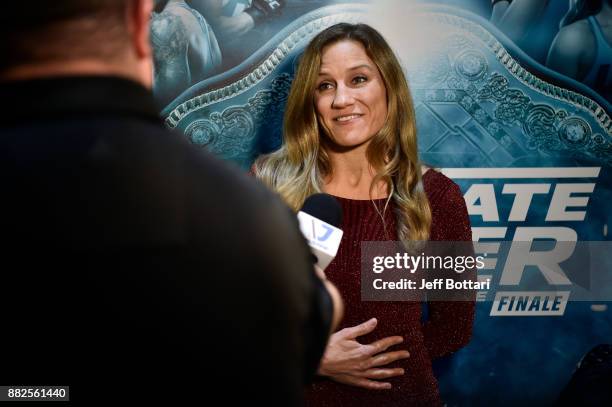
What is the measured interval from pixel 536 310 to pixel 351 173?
0.98 m

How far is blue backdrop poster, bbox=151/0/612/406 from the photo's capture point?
2721 mm

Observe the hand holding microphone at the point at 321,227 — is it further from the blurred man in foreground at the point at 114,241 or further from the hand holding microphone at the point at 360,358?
the hand holding microphone at the point at 360,358

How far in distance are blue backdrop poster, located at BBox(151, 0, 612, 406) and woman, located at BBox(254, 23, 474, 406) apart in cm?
18

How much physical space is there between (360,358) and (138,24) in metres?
1.77

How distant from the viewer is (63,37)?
2.86 feet

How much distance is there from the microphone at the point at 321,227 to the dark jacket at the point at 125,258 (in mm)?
531

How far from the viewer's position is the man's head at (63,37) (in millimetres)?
861

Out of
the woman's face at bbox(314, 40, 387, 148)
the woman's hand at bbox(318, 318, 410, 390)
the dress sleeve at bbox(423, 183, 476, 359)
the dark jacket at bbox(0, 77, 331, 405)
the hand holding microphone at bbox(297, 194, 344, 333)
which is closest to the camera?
the dark jacket at bbox(0, 77, 331, 405)

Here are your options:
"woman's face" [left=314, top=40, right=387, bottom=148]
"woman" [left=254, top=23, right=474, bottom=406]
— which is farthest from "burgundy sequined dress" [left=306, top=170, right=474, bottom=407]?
"woman's face" [left=314, top=40, right=387, bottom=148]

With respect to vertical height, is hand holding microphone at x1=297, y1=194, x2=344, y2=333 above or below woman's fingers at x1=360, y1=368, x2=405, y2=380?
above

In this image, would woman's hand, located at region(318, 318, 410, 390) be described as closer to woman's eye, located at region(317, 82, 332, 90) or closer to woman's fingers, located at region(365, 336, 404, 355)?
woman's fingers, located at region(365, 336, 404, 355)

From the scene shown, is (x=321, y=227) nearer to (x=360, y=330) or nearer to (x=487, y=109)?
(x=360, y=330)

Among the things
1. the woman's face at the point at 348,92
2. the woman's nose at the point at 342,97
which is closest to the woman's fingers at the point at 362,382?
the woman's face at the point at 348,92

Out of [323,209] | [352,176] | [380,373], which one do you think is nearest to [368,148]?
[352,176]
